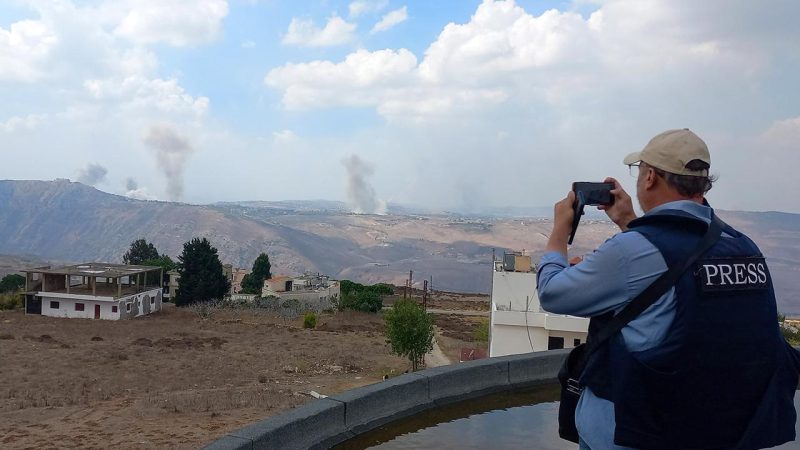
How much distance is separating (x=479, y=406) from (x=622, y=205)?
8.18 feet

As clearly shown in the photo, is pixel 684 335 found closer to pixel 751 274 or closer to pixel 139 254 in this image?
pixel 751 274

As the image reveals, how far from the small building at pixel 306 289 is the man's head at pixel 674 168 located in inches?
1905

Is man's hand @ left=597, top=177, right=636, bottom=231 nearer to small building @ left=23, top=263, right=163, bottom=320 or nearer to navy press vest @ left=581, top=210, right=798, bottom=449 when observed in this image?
navy press vest @ left=581, top=210, right=798, bottom=449

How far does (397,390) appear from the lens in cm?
392

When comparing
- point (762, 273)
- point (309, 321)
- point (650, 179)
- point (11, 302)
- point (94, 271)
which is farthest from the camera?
point (11, 302)

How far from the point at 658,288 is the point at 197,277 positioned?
161 feet

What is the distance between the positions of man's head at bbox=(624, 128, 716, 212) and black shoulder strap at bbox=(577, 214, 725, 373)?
11cm

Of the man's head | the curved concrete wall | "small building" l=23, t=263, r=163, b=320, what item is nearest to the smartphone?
the man's head

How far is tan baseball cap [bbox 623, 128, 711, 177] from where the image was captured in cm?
176

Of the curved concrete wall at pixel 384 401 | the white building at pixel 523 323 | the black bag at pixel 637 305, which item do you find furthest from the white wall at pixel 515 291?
the black bag at pixel 637 305

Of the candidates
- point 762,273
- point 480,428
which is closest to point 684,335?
point 762,273

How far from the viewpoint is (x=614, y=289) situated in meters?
1.67

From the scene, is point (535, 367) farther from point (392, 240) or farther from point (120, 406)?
point (392, 240)

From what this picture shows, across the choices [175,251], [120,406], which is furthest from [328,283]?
[175,251]
